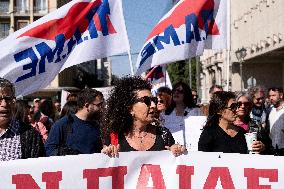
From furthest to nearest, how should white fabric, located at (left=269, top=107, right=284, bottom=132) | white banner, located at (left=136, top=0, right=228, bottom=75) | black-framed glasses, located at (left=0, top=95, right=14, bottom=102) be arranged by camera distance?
1. white fabric, located at (left=269, top=107, right=284, bottom=132)
2. white banner, located at (left=136, top=0, right=228, bottom=75)
3. black-framed glasses, located at (left=0, top=95, right=14, bottom=102)

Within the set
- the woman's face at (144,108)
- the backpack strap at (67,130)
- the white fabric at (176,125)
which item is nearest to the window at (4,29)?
the white fabric at (176,125)

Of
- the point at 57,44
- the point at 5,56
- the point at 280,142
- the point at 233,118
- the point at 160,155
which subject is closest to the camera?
the point at 160,155

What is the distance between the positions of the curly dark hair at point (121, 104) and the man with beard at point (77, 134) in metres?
1.03

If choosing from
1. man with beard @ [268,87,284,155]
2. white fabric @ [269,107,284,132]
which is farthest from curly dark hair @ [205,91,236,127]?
white fabric @ [269,107,284,132]

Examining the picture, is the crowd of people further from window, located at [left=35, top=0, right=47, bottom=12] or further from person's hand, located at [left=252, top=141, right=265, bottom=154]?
window, located at [left=35, top=0, right=47, bottom=12]

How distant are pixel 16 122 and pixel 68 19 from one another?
310 cm

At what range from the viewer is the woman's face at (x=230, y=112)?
5.67 metres

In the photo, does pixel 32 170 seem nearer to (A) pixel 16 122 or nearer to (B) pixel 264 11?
(A) pixel 16 122

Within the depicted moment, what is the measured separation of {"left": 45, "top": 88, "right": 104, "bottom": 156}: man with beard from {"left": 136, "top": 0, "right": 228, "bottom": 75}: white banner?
1453 millimetres

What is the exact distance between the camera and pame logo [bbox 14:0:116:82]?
269 inches

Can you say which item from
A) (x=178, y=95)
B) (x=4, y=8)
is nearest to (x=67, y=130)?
(x=178, y=95)

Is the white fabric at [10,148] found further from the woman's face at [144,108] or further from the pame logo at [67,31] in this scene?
the pame logo at [67,31]

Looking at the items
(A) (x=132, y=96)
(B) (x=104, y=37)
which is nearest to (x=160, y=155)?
(A) (x=132, y=96)

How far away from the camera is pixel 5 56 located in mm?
6508
